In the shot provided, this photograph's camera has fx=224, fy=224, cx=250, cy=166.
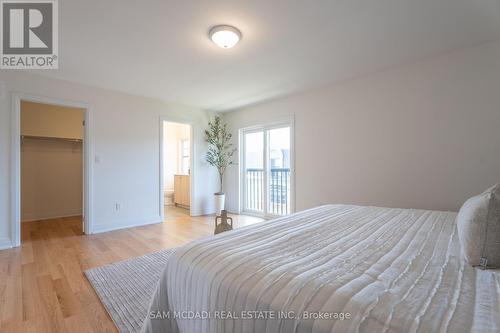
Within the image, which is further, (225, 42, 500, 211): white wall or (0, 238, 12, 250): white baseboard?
(0, 238, 12, 250): white baseboard

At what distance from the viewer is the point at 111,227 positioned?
3746 mm

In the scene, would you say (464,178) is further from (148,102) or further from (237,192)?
(148,102)

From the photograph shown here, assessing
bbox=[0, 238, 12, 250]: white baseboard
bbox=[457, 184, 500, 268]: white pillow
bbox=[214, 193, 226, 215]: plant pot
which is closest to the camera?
bbox=[457, 184, 500, 268]: white pillow

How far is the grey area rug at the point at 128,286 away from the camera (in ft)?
5.15

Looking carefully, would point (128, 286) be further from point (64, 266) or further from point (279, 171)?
point (279, 171)

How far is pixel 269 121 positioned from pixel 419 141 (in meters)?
2.46

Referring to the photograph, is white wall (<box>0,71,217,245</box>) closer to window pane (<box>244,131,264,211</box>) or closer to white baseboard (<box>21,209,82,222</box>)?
window pane (<box>244,131,264,211</box>)

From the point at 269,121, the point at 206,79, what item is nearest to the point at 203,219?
the point at 269,121

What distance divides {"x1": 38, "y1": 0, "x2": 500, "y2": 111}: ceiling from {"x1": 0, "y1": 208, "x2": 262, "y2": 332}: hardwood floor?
2357 millimetres

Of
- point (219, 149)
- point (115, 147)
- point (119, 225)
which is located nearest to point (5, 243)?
point (119, 225)

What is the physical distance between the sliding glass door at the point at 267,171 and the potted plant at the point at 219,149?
378 millimetres

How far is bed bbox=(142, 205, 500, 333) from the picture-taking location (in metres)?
0.61

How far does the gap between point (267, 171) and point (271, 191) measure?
418mm

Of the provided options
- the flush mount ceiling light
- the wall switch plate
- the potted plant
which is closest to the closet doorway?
the potted plant
